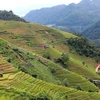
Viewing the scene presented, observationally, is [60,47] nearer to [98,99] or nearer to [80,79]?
[80,79]

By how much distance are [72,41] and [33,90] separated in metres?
63.9

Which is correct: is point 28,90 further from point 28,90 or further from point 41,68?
point 41,68

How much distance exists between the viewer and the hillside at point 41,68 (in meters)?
41.3

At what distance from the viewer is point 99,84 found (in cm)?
7381

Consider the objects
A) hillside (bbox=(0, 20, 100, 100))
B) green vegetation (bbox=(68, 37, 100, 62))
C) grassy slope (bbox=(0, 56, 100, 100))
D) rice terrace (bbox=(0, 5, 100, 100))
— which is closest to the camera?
grassy slope (bbox=(0, 56, 100, 100))

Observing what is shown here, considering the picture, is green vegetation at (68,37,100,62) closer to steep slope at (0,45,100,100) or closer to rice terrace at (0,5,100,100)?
rice terrace at (0,5,100,100)

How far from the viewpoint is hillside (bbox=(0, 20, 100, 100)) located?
1628 inches

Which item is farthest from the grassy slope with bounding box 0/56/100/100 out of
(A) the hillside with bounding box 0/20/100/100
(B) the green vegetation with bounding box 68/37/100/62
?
(B) the green vegetation with bounding box 68/37/100/62

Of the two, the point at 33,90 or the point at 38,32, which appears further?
the point at 38,32

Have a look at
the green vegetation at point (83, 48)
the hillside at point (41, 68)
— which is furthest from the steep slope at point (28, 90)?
the green vegetation at point (83, 48)

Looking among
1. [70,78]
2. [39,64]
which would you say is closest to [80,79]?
[70,78]

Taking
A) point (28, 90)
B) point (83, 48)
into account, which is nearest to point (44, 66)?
point (28, 90)

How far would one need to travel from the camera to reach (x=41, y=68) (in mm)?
64125

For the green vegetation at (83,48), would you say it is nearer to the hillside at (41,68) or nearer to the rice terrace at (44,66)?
the rice terrace at (44,66)
